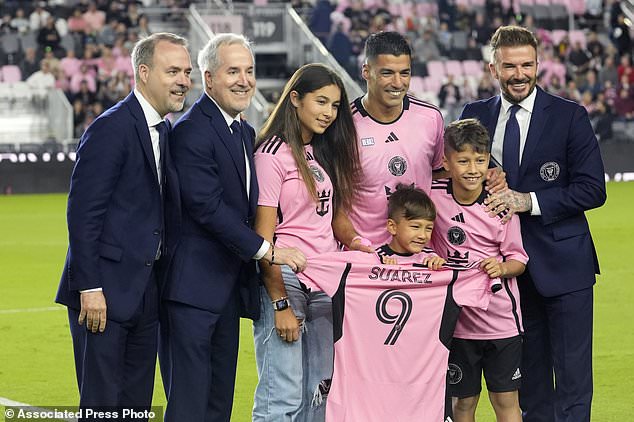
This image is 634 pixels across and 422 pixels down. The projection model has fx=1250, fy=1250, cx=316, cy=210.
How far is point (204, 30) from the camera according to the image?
25172 millimetres

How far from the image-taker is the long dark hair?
573 cm

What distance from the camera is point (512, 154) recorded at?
6.10 metres

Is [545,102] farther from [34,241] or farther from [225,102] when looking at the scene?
[34,241]

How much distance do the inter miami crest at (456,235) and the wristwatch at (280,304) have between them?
847mm

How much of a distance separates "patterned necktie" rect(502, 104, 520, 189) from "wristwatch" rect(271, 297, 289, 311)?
1.27m

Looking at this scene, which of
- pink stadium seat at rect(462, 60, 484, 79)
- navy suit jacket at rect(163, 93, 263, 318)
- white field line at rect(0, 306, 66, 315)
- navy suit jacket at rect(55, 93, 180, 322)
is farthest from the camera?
pink stadium seat at rect(462, 60, 484, 79)

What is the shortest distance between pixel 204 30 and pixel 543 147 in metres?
19.7

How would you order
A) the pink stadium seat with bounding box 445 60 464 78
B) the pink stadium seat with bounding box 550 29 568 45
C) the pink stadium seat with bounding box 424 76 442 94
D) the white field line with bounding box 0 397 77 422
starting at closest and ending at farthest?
the white field line with bounding box 0 397 77 422 < the pink stadium seat with bounding box 424 76 442 94 < the pink stadium seat with bounding box 445 60 464 78 < the pink stadium seat with bounding box 550 29 568 45

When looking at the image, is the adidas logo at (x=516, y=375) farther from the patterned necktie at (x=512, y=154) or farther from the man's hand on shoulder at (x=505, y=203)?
the patterned necktie at (x=512, y=154)

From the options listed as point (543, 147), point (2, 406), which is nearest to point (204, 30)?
point (2, 406)

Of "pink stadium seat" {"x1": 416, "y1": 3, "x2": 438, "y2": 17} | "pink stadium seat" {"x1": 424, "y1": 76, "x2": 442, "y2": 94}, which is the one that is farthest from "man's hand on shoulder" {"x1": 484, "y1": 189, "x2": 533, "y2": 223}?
"pink stadium seat" {"x1": 416, "y1": 3, "x2": 438, "y2": 17}

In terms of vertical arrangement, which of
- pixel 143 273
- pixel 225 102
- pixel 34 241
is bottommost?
pixel 34 241

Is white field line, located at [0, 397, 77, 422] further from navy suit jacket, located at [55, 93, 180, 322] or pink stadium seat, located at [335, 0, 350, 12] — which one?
pink stadium seat, located at [335, 0, 350, 12]

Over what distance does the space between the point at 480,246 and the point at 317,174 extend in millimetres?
849
